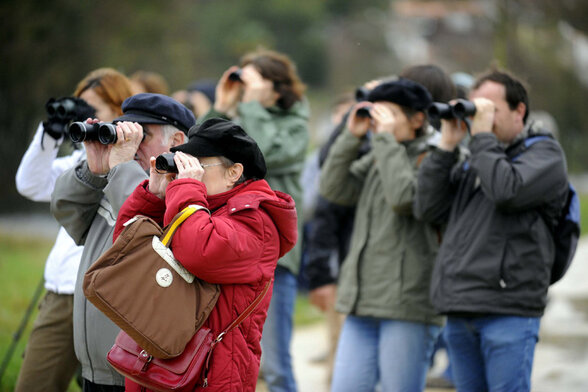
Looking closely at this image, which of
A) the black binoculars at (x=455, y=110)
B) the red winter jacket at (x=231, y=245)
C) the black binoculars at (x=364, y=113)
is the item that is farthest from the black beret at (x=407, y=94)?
the red winter jacket at (x=231, y=245)

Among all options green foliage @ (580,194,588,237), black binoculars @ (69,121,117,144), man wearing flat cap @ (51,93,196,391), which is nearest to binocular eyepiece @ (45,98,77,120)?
man wearing flat cap @ (51,93,196,391)

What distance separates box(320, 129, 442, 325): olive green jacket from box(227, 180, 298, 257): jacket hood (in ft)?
3.63

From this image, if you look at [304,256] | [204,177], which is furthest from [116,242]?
[304,256]

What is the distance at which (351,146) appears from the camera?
4.26 metres

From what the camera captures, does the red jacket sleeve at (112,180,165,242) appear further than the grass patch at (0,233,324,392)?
No

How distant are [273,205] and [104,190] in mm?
742

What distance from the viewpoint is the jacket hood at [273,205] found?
267cm

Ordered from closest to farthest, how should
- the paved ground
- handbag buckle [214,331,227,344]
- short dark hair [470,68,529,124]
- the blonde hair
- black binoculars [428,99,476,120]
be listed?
handbag buckle [214,331,227,344] → black binoculars [428,99,476,120] → short dark hair [470,68,529,124] → the blonde hair → the paved ground

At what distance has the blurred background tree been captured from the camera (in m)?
9.28

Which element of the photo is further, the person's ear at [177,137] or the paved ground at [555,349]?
the paved ground at [555,349]

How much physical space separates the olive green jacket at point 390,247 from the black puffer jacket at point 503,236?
229 mm

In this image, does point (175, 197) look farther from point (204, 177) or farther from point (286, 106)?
point (286, 106)

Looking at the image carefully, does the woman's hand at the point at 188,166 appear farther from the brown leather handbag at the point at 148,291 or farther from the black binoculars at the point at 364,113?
the black binoculars at the point at 364,113

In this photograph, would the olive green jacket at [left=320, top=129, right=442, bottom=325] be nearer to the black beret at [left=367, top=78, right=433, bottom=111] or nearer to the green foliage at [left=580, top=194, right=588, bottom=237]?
the black beret at [left=367, top=78, right=433, bottom=111]
